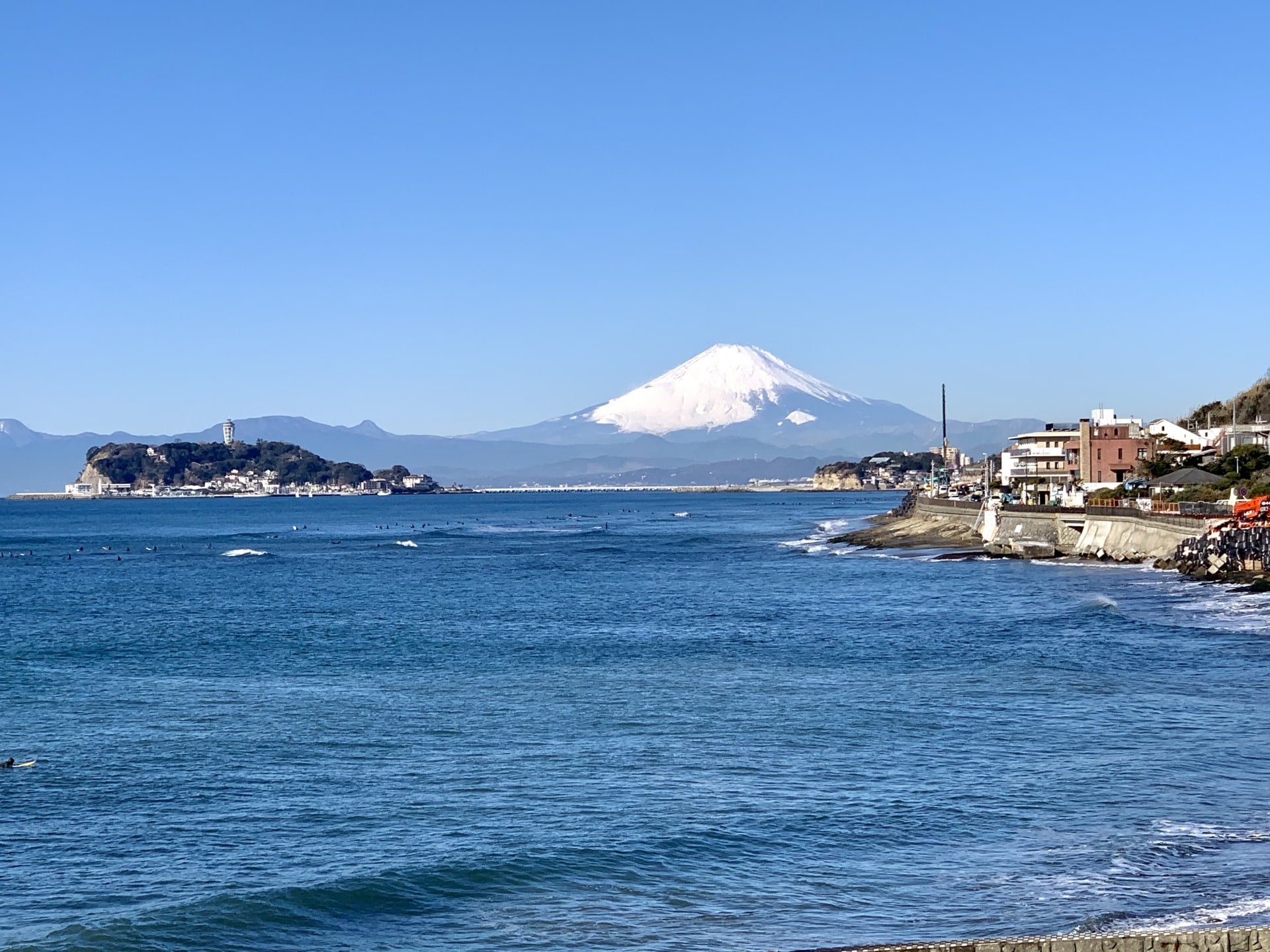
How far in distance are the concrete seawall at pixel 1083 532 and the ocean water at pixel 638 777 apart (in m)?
14.4

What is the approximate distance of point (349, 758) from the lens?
21.0 m

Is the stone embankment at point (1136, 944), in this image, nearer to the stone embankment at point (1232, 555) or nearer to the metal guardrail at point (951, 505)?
the stone embankment at point (1232, 555)

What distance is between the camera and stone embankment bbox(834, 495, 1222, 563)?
193ft

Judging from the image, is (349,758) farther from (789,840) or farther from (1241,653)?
(1241,653)

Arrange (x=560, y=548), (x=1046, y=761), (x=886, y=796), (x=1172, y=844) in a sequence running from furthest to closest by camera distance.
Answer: (x=560, y=548)
(x=1046, y=761)
(x=886, y=796)
(x=1172, y=844)

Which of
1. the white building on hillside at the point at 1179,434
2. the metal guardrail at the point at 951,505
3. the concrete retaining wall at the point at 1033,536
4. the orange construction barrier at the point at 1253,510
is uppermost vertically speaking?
the white building on hillside at the point at 1179,434

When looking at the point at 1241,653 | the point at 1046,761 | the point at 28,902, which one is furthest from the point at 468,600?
the point at 28,902

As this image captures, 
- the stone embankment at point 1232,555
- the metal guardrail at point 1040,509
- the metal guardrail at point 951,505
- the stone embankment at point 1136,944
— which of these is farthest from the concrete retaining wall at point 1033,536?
the stone embankment at point 1136,944

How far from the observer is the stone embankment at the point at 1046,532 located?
193 feet

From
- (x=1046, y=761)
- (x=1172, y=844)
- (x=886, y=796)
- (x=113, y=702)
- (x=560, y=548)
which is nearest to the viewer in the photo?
(x=1172, y=844)

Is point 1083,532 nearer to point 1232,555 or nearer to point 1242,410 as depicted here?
point 1232,555

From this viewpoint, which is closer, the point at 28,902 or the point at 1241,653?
the point at 28,902

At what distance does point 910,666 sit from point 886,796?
1312cm

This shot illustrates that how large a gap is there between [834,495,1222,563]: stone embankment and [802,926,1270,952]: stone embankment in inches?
1886
